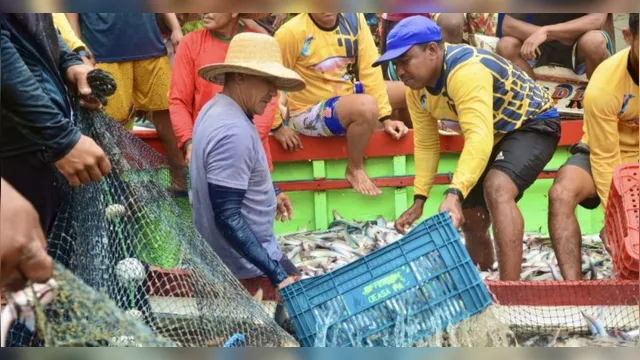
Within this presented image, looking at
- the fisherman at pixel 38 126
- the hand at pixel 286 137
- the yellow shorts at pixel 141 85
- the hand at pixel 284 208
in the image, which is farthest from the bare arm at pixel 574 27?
the fisherman at pixel 38 126

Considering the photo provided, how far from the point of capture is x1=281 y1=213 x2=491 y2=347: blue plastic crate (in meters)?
4.04

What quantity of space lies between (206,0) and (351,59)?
1507 mm

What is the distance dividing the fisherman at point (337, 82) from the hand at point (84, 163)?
1901 mm

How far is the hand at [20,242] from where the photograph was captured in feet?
8.38

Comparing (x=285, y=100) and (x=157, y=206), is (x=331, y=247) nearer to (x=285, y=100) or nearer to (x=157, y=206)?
(x=285, y=100)

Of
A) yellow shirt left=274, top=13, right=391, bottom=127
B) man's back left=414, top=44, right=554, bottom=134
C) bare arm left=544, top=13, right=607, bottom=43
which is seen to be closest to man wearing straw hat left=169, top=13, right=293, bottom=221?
yellow shirt left=274, top=13, right=391, bottom=127

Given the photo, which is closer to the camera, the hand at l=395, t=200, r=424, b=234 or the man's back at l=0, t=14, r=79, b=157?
the man's back at l=0, t=14, r=79, b=157

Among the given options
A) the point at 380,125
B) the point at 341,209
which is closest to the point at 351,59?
the point at 380,125

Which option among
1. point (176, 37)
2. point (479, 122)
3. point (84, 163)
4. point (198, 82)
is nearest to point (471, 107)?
point (479, 122)

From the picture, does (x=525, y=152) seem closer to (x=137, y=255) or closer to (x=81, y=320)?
(x=137, y=255)

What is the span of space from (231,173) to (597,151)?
202 cm

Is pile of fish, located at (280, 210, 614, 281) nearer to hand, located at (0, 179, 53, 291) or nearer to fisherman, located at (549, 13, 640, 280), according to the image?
fisherman, located at (549, 13, 640, 280)

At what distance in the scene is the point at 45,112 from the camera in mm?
3699

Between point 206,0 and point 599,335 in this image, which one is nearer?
point 206,0
